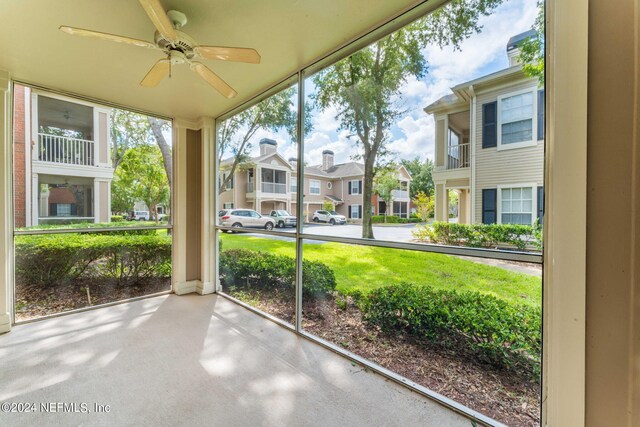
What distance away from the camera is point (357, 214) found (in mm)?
2557

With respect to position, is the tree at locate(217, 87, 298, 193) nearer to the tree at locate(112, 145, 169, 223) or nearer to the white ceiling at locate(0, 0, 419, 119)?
the white ceiling at locate(0, 0, 419, 119)

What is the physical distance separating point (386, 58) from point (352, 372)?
8.45ft

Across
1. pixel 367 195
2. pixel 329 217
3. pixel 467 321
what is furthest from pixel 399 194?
pixel 467 321

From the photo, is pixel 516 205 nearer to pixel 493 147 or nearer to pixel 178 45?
pixel 493 147

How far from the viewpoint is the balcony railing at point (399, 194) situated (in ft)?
7.01

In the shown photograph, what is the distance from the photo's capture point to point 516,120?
5.48 feet

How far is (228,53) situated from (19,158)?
2.85m

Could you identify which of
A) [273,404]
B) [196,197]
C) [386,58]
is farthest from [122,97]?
[273,404]

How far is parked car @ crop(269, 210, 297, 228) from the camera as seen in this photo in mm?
3051

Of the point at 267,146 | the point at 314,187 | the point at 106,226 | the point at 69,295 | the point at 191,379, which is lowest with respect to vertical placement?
the point at 191,379

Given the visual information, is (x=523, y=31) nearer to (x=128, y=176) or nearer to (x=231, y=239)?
(x=231, y=239)

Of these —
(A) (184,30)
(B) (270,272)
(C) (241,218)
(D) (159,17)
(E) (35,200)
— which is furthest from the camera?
(C) (241,218)

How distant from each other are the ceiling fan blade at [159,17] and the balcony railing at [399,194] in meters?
1.90

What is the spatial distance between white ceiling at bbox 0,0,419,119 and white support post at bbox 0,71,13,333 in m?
0.25
